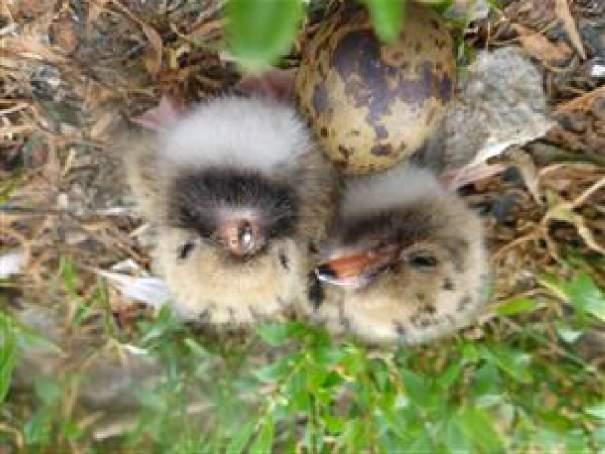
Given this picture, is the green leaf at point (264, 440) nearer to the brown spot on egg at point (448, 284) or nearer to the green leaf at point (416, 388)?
the green leaf at point (416, 388)

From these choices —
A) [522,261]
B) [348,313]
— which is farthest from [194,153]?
[522,261]

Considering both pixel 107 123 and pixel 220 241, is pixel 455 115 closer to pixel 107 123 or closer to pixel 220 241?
pixel 220 241

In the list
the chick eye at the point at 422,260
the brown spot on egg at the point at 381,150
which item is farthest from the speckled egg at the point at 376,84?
the chick eye at the point at 422,260

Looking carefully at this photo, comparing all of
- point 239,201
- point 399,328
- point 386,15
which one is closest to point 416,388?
point 399,328

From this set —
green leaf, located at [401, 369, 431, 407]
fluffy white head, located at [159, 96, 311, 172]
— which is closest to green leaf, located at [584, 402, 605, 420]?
green leaf, located at [401, 369, 431, 407]

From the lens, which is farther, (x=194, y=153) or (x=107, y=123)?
(x=107, y=123)

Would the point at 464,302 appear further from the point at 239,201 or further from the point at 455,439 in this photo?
the point at 239,201

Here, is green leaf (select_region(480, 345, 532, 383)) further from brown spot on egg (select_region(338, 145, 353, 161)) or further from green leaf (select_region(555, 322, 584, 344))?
brown spot on egg (select_region(338, 145, 353, 161))

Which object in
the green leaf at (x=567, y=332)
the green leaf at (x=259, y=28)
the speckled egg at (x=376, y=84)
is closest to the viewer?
the green leaf at (x=259, y=28)
